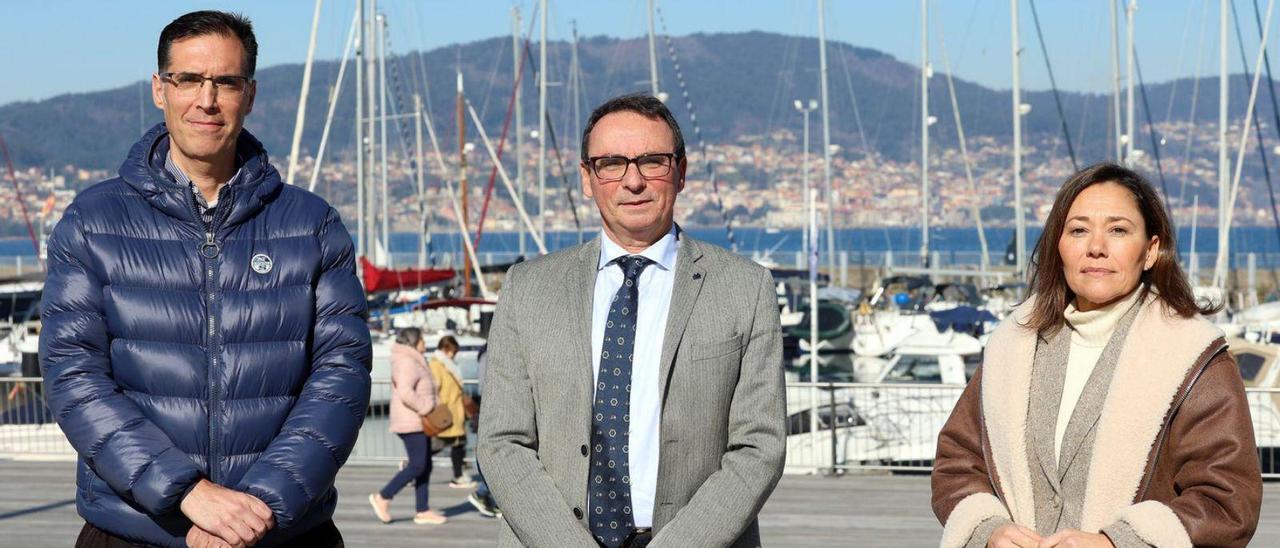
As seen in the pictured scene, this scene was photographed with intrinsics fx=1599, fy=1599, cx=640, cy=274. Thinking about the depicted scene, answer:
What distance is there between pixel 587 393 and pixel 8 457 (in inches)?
478

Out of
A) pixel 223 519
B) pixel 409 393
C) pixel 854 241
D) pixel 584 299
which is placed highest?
pixel 584 299

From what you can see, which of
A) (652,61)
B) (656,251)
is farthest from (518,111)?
(656,251)

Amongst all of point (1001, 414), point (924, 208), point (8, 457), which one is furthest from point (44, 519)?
point (924, 208)

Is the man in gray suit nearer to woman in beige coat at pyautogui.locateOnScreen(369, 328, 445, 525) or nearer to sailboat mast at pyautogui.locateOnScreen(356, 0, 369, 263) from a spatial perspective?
woman in beige coat at pyautogui.locateOnScreen(369, 328, 445, 525)

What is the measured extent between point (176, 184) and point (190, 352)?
366mm

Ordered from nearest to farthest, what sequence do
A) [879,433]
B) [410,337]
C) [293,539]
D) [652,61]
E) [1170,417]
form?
[1170,417]
[293,539]
[410,337]
[879,433]
[652,61]

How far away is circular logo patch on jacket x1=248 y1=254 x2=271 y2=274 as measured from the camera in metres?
3.42

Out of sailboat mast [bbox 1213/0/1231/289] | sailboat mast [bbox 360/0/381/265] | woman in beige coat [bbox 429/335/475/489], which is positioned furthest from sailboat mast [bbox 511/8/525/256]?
woman in beige coat [bbox 429/335/475/489]

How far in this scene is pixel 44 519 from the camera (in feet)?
33.9

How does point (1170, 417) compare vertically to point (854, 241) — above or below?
above

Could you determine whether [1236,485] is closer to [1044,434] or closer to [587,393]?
[1044,434]

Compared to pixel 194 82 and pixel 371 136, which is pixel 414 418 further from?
pixel 371 136

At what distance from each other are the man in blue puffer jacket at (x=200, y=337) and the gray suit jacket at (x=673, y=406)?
0.35 m

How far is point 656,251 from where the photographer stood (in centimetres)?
365
